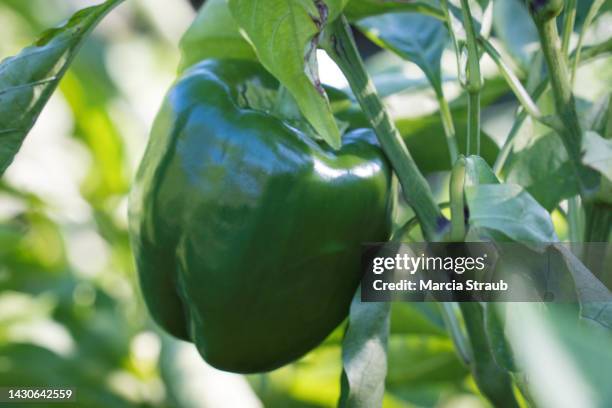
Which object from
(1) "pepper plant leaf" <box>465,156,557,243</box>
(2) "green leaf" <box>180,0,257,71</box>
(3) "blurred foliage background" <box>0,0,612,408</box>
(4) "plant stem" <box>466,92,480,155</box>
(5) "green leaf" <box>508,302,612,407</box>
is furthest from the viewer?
(3) "blurred foliage background" <box>0,0,612,408</box>

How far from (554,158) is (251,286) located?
21 centimetres

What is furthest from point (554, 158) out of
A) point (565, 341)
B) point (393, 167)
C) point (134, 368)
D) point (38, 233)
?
point (38, 233)

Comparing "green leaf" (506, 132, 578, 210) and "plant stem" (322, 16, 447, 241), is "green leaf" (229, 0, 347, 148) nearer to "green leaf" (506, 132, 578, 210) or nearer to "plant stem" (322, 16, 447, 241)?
"plant stem" (322, 16, 447, 241)

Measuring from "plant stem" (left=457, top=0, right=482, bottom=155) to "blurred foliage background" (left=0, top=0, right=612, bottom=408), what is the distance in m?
0.13

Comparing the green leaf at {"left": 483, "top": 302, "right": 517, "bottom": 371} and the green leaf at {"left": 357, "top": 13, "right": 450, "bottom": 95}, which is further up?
the green leaf at {"left": 357, "top": 13, "right": 450, "bottom": 95}

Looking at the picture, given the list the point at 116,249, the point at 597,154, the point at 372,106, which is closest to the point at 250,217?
the point at 372,106

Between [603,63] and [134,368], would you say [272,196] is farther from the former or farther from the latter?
[134,368]

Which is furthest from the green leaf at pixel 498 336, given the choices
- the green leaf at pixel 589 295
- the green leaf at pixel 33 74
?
the green leaf at pixel 33 74

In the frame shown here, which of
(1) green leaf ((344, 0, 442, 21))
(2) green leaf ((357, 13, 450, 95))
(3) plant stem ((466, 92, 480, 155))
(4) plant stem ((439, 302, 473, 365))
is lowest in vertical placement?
(4) plant stem ((439, 302, 473, 365))

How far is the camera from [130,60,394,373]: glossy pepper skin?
49cm

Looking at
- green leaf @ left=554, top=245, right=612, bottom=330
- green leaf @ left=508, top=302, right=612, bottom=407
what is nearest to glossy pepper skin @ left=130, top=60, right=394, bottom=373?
green leaf @ left=554, top=245, right=612, bottom=330

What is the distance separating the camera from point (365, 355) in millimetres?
463

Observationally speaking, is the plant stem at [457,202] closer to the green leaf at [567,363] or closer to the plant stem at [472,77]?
the plant stem at [472,77]

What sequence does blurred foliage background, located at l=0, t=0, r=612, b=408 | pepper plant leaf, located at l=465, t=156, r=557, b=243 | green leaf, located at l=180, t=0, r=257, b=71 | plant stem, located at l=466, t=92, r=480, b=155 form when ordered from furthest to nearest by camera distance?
1. blurred foliage background, located at l=0, t=0, r=612, b=408
2. green leaf, located at l=180, t=0, r=257, b=71
3. plant stem, located at l=466, t=92, r=480, b=155
4. pepper plant leaf, located at l=465, t=156, r=557, b=243
